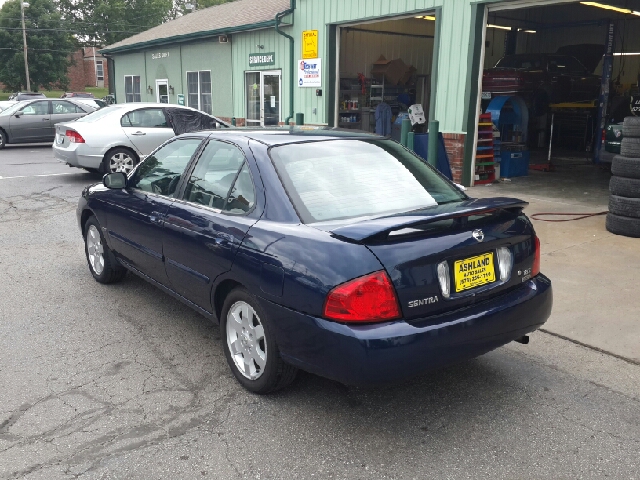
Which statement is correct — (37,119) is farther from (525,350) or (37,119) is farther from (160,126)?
(525,350)

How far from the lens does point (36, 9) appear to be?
183 feet

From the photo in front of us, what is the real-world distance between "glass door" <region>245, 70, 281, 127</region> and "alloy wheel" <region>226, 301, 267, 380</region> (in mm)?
12310

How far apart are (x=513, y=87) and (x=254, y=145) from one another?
33.3 ft

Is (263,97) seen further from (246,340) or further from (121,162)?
(246,340)

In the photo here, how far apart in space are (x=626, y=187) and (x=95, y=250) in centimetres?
604

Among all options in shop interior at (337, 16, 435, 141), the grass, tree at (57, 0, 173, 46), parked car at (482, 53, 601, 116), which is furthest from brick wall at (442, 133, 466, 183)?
tree at (57, 0, 173, 46)

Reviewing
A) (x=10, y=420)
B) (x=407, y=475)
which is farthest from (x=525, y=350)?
(x=10, y=420)

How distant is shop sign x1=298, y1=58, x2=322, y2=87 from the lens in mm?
13555

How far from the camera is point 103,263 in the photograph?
554 centimetres

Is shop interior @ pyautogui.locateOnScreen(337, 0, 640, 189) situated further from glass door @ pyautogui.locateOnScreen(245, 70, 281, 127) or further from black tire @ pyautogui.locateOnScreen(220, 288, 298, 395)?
black tire @ pyautogui.locateOnScreen(220, 288, 298, 395)

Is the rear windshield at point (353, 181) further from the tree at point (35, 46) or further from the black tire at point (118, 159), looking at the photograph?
the tree at point (35, 46)

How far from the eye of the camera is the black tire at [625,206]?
7.05 m

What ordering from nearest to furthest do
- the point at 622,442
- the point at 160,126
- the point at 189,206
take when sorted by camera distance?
the point at 622,442, the point at 189,206, the point at 160,126

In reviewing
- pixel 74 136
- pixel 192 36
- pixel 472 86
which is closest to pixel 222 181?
pixel 472 86
